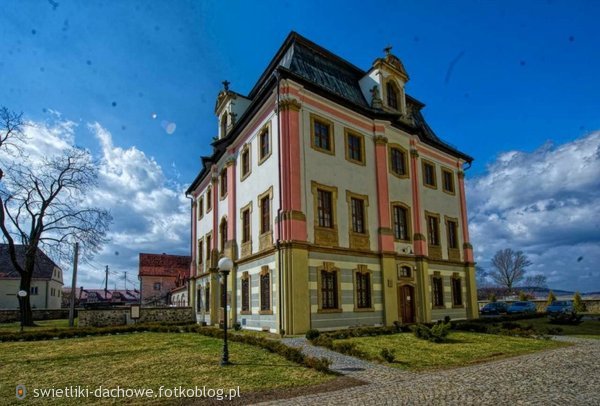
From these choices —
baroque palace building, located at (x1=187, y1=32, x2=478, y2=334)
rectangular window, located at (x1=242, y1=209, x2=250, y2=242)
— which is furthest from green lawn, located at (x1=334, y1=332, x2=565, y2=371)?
rectangular window, located at (x1=242, y1=209, x2=250, y2=242)

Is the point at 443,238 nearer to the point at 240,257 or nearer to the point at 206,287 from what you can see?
the point at 240,257

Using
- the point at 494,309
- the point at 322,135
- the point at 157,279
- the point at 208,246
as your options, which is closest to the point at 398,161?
the point at 322,135

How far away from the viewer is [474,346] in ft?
47.8

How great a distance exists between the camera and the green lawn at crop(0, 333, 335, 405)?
905 centimetres

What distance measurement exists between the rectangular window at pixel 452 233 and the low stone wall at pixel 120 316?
20.7 meters

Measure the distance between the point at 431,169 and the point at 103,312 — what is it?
A: 2411cm

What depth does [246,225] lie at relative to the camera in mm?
23734

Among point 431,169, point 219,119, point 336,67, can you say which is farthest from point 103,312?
point 431,169

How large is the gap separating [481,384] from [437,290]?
1826 centimetres

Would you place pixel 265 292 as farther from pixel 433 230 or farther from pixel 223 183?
pixel 433 230

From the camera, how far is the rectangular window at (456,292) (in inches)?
1096

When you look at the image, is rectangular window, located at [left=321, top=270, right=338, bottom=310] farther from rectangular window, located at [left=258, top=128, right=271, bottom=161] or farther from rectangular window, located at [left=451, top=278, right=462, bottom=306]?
rectangular window, located at [left=451, top=278, right=462, bottom=306]

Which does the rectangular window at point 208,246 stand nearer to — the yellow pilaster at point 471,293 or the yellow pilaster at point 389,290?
the yellow pilaster at point 389,290

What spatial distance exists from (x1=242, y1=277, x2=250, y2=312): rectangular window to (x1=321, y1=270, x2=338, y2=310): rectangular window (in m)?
4.77
